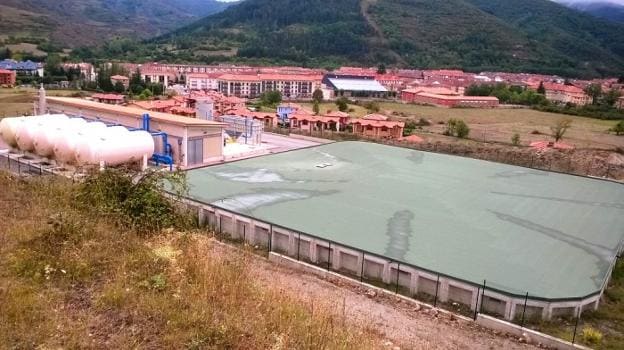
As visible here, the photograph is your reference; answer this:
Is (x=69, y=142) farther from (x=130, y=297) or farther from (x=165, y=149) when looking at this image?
(x=130, y=297)

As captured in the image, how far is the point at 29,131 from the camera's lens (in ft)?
75.2

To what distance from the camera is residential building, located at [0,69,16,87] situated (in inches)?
2515

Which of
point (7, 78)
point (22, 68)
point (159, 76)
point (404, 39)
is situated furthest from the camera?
point (404, 39)

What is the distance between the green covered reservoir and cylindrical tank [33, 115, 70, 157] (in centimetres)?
736

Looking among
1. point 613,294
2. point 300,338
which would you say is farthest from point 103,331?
point 613,294

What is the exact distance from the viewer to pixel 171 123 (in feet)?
80.5

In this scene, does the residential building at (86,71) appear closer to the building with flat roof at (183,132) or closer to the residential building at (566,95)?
the building with flat roof at (183,132)

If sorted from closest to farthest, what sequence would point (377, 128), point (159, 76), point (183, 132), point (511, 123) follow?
point (183, 132) < point (377, 128) < point (511, 123) < point (159, 76)

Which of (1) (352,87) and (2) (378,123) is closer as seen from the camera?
(2) (378,123)

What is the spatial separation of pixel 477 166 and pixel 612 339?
14.0 metres

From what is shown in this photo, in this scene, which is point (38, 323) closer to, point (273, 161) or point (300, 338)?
point (300, 338)

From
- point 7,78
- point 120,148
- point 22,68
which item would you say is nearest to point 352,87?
point 7,78

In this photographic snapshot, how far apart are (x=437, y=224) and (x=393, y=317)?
217 inches

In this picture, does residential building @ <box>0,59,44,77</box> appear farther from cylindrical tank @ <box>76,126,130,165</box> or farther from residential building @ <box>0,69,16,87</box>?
cylindrical tank @ <box>76,126,130,165</box>
